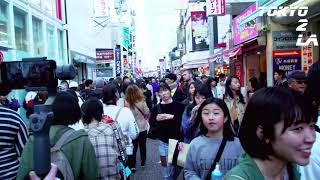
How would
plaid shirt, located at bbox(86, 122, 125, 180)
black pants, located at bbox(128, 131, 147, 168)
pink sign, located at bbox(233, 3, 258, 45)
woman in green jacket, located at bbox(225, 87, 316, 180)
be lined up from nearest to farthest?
woman in green jacket, located at bbox(225, 87, 316, 180) → plaid shirt, located at bbox(86, 122, 125, 180) → black pants, located at bbox(128, 131, 147, 168) → pink sign, located at bbox(233, 3, 258, 45)

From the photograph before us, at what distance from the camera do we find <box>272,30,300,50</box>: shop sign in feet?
49.5

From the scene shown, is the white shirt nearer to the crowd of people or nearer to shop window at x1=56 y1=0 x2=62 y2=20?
the crowd of people

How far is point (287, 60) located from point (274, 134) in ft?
46.6

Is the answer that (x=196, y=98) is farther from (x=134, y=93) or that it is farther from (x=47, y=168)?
(x=47, y=168)

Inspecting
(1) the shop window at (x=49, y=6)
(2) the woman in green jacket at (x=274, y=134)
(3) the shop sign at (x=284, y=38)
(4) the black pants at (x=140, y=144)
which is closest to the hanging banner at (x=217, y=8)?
(3) the shop sign at (x=284, y=38)

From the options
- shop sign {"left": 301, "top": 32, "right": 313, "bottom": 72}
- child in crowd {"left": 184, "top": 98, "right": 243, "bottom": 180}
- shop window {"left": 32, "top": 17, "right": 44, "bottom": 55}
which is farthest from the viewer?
shop window {"left": 32, "top": 17, "right": 44, "bottom": 55}

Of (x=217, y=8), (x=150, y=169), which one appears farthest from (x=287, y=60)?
(x=150, y=169)

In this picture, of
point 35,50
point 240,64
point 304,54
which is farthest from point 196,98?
point 240,64

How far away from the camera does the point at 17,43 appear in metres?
15.2

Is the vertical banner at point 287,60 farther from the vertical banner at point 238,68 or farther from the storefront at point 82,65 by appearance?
the storefront at point 82,65

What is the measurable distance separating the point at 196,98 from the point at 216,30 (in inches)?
1770

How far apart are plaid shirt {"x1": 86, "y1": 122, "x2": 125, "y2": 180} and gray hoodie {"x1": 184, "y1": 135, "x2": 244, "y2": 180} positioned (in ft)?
3.27

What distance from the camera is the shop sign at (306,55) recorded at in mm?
13701

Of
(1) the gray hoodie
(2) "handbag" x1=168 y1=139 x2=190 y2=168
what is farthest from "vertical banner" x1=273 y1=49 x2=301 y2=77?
(1) the gray hoodie
